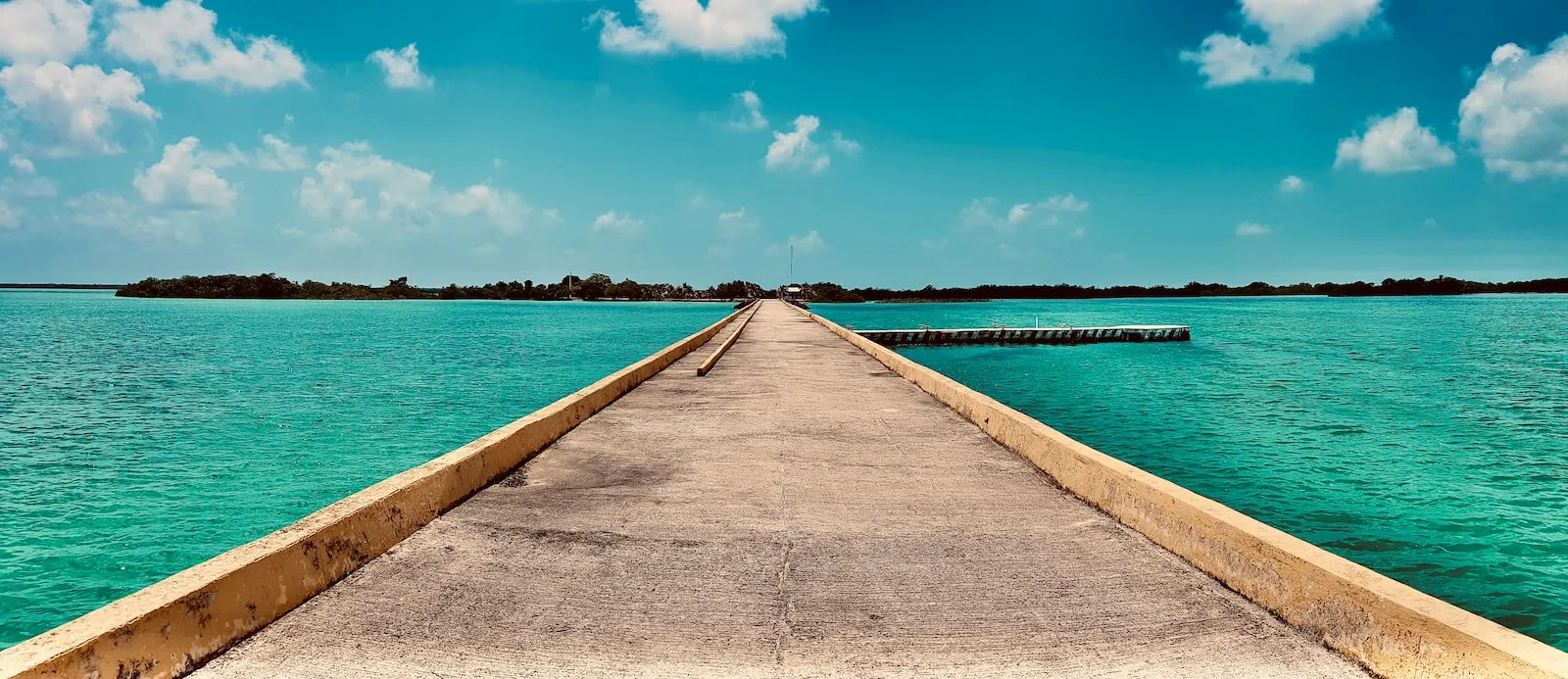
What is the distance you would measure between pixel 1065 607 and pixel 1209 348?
173ft

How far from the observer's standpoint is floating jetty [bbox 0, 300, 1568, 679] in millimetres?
3584

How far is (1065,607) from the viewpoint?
4309 millimetres

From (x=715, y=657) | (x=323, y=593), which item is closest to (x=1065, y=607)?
(x=715, y=657)

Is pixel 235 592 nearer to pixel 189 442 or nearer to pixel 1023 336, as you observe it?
pixel 189 442

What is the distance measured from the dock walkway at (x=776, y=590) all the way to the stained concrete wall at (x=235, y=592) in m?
0.12

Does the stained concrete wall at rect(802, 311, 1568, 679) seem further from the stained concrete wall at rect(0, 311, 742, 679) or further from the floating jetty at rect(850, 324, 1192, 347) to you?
the floating jetty at rect(850, 324, 1192, 347)

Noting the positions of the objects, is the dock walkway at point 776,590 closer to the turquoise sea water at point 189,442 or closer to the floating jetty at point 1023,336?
the turquoise sea water at point 189,442

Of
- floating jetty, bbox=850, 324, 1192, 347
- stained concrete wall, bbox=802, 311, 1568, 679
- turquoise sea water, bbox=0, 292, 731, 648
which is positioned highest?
stained concrete wall, bbox=802, 311, 1568, 679

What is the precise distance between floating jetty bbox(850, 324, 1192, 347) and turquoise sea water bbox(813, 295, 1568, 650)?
28.5 feet

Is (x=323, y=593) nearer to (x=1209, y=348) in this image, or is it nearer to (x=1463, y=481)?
(x=1463, y=481)

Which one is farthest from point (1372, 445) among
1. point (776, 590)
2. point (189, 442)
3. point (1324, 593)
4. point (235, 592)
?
point (189, 442)

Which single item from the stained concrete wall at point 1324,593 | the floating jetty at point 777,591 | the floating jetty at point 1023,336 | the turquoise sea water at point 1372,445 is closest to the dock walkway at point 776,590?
the floating jetty at point 777,591

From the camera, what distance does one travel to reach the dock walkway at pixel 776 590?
369cm

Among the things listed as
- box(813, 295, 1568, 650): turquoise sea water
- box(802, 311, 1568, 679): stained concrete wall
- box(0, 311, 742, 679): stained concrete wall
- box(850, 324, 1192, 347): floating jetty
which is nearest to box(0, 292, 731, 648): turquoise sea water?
box(0, 311, 742, 679): stained concrete wall
